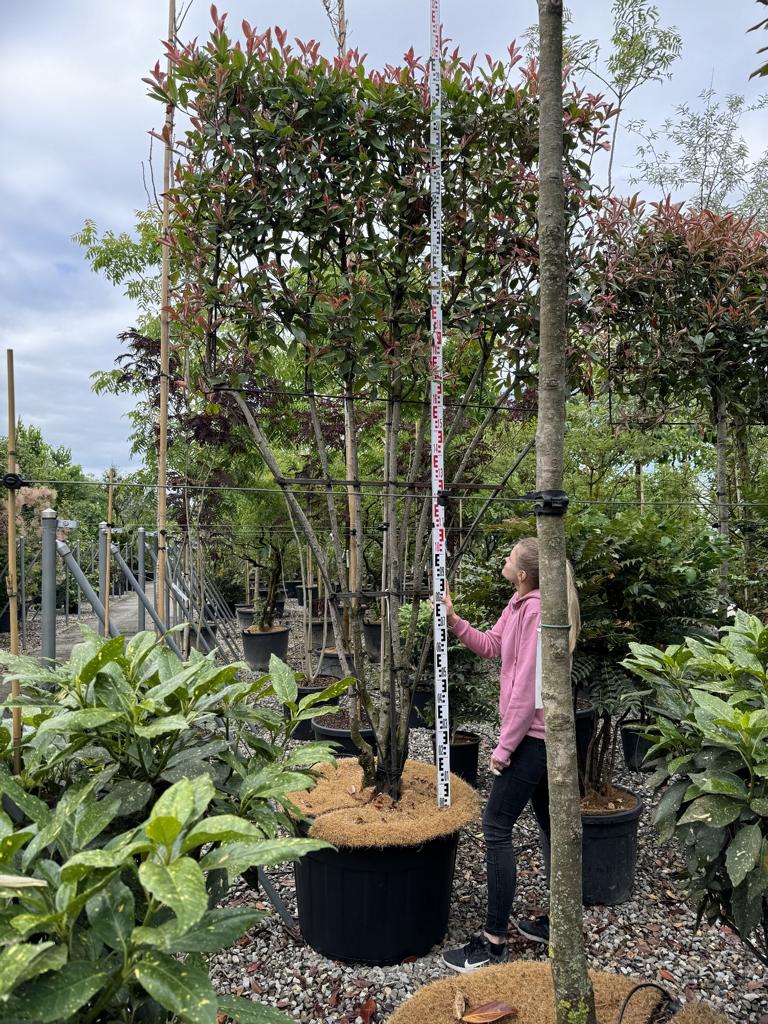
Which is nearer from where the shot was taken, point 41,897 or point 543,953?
point 41,897

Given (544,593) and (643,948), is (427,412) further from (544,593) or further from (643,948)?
(643,948)

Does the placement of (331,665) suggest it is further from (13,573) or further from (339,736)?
(13,573)

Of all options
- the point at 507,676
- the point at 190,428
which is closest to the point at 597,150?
the point at 507,676

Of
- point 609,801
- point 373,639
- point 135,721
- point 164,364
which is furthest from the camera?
point 373,639

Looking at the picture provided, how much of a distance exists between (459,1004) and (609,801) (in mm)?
1788

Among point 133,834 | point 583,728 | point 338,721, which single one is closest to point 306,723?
point 338,721

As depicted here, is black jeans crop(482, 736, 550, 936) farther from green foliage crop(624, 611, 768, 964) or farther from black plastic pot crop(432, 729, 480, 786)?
black plastic pot crop(432, 729, 480, 786)

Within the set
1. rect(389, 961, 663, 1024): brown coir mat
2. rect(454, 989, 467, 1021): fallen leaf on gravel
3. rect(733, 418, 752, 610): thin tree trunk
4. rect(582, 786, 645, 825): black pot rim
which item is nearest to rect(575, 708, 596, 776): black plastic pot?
rect(582, 786, 645, 825): black pot rim

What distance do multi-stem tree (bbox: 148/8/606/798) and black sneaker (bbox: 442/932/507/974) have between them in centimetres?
61

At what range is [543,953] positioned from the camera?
277 centimetres

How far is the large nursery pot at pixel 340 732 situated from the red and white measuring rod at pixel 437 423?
1257 mm

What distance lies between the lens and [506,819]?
273 centimetres

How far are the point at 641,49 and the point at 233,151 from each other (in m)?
7.54

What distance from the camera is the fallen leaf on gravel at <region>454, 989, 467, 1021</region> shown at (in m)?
1.75
